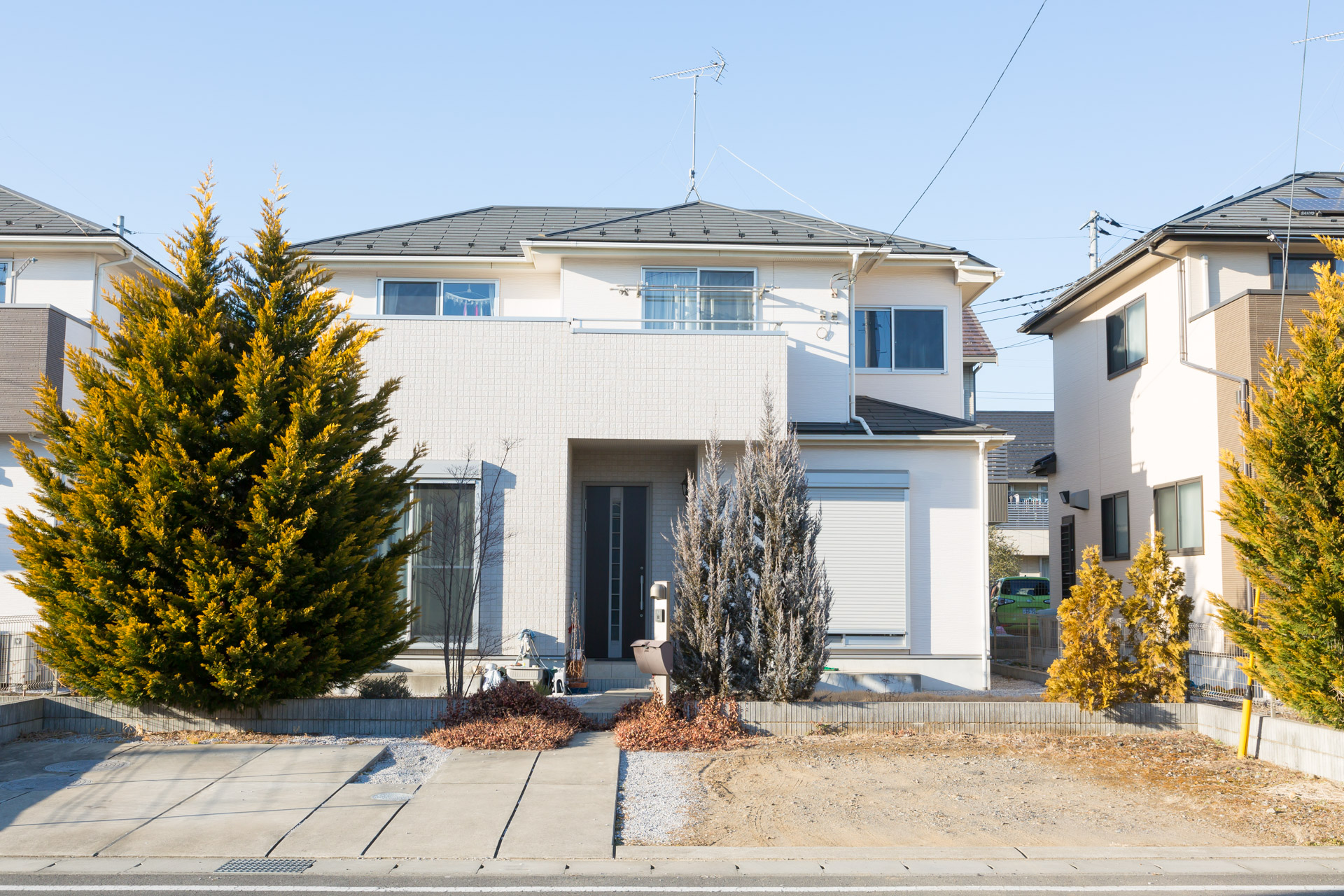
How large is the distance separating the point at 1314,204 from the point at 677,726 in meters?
12.9

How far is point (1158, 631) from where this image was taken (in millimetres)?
10648

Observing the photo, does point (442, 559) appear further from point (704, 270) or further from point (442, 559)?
point (704, 270)

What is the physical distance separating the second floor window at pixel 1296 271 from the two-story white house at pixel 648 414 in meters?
4.62

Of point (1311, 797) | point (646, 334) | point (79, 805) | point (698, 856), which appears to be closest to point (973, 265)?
point (646, 334)

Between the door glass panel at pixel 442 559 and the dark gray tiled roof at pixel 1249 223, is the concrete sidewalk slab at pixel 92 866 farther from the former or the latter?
the dark gray tiled roof at pixel 1249 223

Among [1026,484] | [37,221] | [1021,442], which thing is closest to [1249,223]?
[37,221]

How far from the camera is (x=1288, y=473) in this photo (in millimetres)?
9141

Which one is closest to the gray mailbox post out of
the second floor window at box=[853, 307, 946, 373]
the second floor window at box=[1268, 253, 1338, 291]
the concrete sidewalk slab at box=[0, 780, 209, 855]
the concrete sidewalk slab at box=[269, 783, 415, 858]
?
the concrete sidewalk slab at box=[269, 783, 415, 858]

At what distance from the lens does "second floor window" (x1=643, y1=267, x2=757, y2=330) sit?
15.6 m

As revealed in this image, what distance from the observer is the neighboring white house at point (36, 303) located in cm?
1409

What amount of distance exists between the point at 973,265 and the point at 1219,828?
11414mm

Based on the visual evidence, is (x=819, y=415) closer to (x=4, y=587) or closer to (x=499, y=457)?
(x=499, y=457)

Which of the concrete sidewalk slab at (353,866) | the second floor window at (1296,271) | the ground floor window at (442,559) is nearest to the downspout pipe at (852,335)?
the ground floor window at (442,559)

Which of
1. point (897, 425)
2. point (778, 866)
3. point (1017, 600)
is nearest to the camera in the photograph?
point (778, 866)
